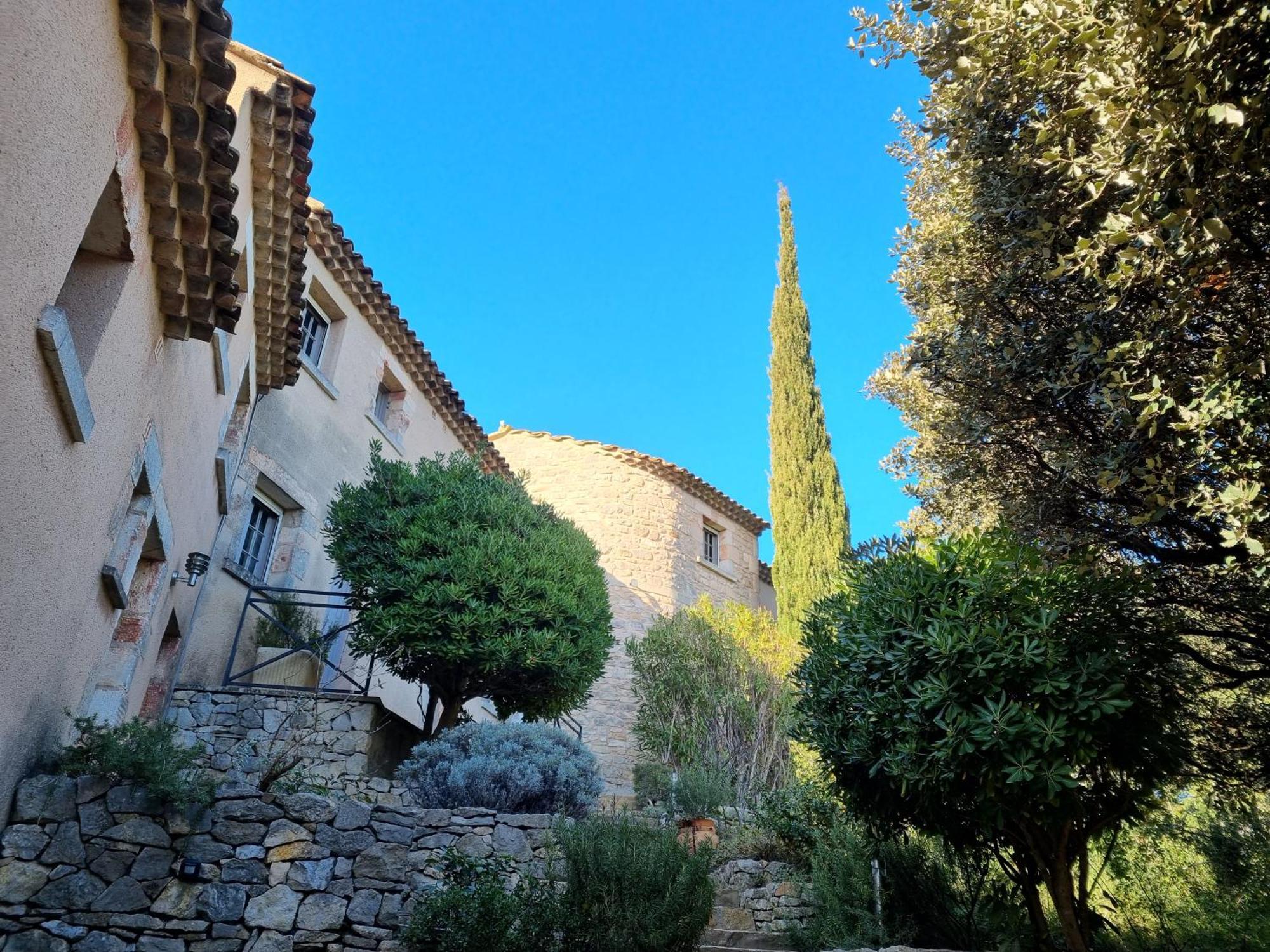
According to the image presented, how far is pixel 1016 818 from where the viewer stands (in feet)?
18.7

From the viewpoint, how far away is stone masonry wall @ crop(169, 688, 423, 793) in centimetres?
858

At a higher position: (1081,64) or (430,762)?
(1081,64)

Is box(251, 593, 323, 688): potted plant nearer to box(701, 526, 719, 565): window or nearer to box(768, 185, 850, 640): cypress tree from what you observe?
box(768, 185, 850, 640): cypress tree

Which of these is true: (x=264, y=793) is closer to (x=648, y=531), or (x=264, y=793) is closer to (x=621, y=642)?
(x=621, y=642)

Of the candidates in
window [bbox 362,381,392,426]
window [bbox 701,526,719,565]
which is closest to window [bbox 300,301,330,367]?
window [bbox 362,381,392,426]

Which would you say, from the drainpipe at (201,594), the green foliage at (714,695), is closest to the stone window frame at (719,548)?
the green foliage at (714,695)

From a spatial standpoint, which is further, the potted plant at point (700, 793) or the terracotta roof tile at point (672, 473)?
the terracotta roof tile at point (672, 473)

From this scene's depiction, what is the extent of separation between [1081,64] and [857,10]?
2.19m

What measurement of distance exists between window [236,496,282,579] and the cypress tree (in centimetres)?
930

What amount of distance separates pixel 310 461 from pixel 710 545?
1074cm

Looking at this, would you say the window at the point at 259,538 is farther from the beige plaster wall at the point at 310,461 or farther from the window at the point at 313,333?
the window at the point at 313,333

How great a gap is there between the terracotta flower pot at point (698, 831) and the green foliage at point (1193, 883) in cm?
337

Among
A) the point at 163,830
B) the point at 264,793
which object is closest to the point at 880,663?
the point at 264,793

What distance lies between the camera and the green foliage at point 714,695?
13.0 m
